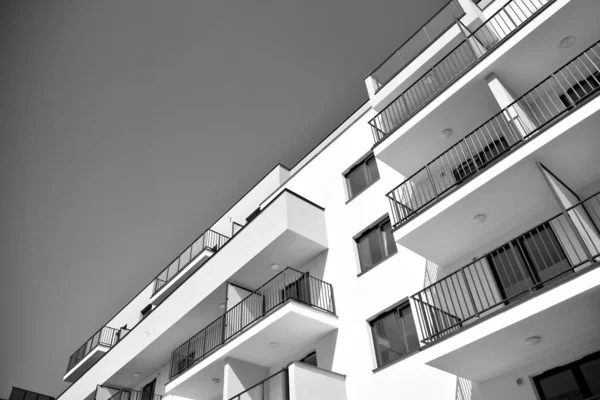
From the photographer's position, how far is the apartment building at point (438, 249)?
28.6 feet

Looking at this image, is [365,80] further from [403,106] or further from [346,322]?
[346,322]

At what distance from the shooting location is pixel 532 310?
25.6 feet

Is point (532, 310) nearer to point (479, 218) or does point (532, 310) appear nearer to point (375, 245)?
point (479, 218)

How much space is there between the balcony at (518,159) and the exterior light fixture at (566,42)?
423 millimetres

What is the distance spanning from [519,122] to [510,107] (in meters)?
0.78

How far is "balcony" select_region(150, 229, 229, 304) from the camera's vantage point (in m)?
23.1

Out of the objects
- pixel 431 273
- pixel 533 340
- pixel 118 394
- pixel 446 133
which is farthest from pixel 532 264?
pixel 118 394

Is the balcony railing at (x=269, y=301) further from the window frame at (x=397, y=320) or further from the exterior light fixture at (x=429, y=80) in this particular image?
the exterior light fixture at (x=429, y=80)

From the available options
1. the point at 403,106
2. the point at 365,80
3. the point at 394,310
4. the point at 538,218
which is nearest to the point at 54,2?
the point at 365,80

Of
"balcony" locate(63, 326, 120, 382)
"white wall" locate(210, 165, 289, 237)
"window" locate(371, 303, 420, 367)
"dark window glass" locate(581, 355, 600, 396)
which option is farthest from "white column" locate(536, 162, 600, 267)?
"balcony" locate(63, 326, 120, 382)

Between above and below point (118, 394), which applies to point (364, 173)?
above

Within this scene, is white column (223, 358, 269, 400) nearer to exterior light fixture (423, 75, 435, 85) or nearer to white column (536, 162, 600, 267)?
white column (536, 162, 600, 267)

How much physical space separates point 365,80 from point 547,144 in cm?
928

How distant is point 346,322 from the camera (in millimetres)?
13320
